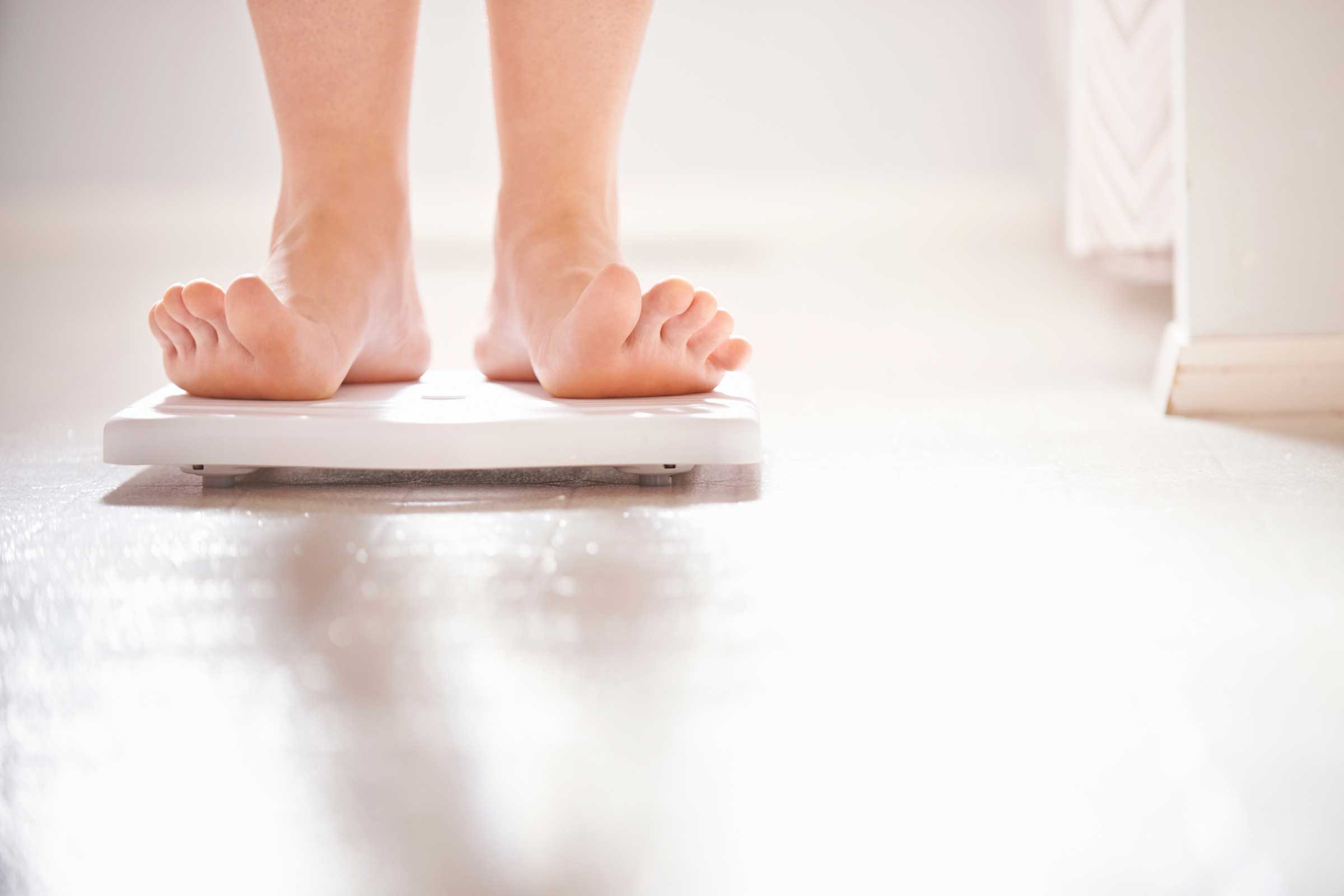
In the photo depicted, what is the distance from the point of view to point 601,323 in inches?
32.9

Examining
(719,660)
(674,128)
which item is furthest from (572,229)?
(674,128)

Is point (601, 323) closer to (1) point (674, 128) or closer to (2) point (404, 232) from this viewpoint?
(2) point (404, 232)

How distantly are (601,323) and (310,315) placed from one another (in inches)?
8.6

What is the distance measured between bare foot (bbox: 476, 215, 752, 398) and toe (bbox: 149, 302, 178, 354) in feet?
0.81

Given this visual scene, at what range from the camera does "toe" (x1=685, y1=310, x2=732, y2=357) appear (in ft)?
2.82

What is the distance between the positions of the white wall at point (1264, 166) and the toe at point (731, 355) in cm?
46

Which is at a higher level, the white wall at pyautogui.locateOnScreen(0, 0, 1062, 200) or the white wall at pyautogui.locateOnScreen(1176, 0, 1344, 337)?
the white wall at pyautogui.locateOnScreen(0, 0, 1062, 200)

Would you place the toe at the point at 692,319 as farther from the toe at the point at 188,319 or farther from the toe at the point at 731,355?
the toe at the point at 188,319

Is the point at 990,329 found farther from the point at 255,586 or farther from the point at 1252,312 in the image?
the point at 255,586

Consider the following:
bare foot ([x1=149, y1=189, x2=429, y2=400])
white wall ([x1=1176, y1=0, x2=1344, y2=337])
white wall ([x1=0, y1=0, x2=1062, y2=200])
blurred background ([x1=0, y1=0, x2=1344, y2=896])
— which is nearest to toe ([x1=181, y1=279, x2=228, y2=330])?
bare foot ([x1=149, y1=189, x2=429, y2=400])

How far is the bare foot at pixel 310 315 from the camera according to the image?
2.78 feet

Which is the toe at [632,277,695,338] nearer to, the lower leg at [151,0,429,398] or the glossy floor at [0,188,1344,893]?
the glossy floor at [0,188,1344,893]

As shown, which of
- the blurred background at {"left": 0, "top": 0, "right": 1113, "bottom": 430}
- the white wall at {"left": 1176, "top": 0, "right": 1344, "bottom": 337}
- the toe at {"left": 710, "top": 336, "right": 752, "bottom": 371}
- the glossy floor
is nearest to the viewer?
the glossy floor

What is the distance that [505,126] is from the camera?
100cm
